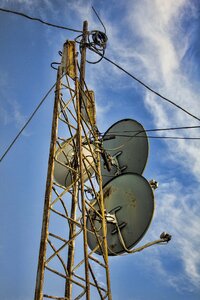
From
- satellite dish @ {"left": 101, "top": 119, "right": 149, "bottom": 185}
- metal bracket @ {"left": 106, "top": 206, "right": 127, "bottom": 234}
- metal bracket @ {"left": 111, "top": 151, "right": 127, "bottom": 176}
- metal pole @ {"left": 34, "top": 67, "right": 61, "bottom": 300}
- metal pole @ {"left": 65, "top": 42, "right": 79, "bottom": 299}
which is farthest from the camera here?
metal bracket @ {"left": 111, "top": 151, "right": 127, "bottom": 176}

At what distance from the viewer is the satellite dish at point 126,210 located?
7121 mm

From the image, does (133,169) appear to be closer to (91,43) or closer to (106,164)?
(106,164)

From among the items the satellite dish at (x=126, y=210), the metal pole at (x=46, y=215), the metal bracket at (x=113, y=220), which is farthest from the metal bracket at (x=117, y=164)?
the metal pole at (x=46, y=215)

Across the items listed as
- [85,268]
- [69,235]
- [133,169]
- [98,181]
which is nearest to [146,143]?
[133,169]

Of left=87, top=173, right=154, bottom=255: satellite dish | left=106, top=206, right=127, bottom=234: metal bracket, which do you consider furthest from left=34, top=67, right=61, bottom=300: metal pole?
left=106, top=206, right=127, bottom=234: metal bracket

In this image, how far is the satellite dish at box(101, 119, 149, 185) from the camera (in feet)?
27.9

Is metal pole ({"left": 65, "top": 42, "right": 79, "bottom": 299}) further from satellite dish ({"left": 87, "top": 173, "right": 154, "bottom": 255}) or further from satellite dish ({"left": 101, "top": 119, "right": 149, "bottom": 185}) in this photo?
satellite dish ({"left": 101, "top": 119, "right": 149, "bottom": 185})

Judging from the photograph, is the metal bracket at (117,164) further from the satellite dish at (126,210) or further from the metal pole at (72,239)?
the metal pole at (72,239)

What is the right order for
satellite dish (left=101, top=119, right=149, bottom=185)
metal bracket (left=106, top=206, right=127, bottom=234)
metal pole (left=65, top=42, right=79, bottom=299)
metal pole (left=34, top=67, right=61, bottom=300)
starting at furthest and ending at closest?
satellite dish (left=101, top=119, right=149, bottom=185)
metal bracket (left=106, top=206, right=127, bottom=234)
metal pole (left=65, top=42, right=79, bottom=299)
metal pole (left=34, top=67, right=61, bottom=300)

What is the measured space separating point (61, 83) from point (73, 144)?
1.32m

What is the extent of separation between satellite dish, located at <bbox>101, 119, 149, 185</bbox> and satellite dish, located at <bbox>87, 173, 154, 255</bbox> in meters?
0.82

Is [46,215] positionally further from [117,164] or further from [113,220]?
[117,164]

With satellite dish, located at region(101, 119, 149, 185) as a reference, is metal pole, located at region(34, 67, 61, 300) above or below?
below

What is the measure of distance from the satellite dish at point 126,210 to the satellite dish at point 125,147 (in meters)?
0.82
